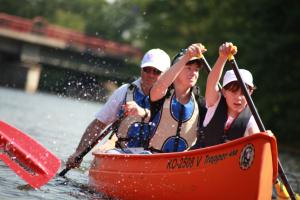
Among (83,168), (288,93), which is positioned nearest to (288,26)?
(288,93)

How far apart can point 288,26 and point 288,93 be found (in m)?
2.56

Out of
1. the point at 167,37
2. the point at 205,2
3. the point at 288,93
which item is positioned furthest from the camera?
the point at 167,37

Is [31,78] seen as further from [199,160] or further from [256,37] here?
[199,160]

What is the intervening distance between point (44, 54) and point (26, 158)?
1388 inches

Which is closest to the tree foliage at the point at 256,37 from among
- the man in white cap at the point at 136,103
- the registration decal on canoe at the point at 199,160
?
the man in white cap at the point at 136,103

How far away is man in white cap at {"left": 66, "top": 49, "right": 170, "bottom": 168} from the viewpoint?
819cm

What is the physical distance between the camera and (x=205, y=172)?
6.63 meters

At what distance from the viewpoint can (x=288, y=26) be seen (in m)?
26.2

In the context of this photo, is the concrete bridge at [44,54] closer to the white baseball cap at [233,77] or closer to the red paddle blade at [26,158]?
the red paddle blade at [26,158]

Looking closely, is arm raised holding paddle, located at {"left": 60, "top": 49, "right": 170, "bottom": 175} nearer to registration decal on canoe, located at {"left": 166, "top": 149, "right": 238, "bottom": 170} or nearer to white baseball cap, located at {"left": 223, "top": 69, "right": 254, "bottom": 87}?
registration decal on canoe, located at {"left": 166, "top": 149, "right": 238, "bottom": 170}

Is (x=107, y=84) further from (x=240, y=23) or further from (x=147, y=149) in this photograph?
(x=147, y=149)

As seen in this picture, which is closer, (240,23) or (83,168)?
(83,168)

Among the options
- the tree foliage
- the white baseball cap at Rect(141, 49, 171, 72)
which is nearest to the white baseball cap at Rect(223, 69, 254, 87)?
the white baseball cap at Rect(141, 49, 171, 72)

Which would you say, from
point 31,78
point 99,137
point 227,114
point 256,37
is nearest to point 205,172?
point 227,114
